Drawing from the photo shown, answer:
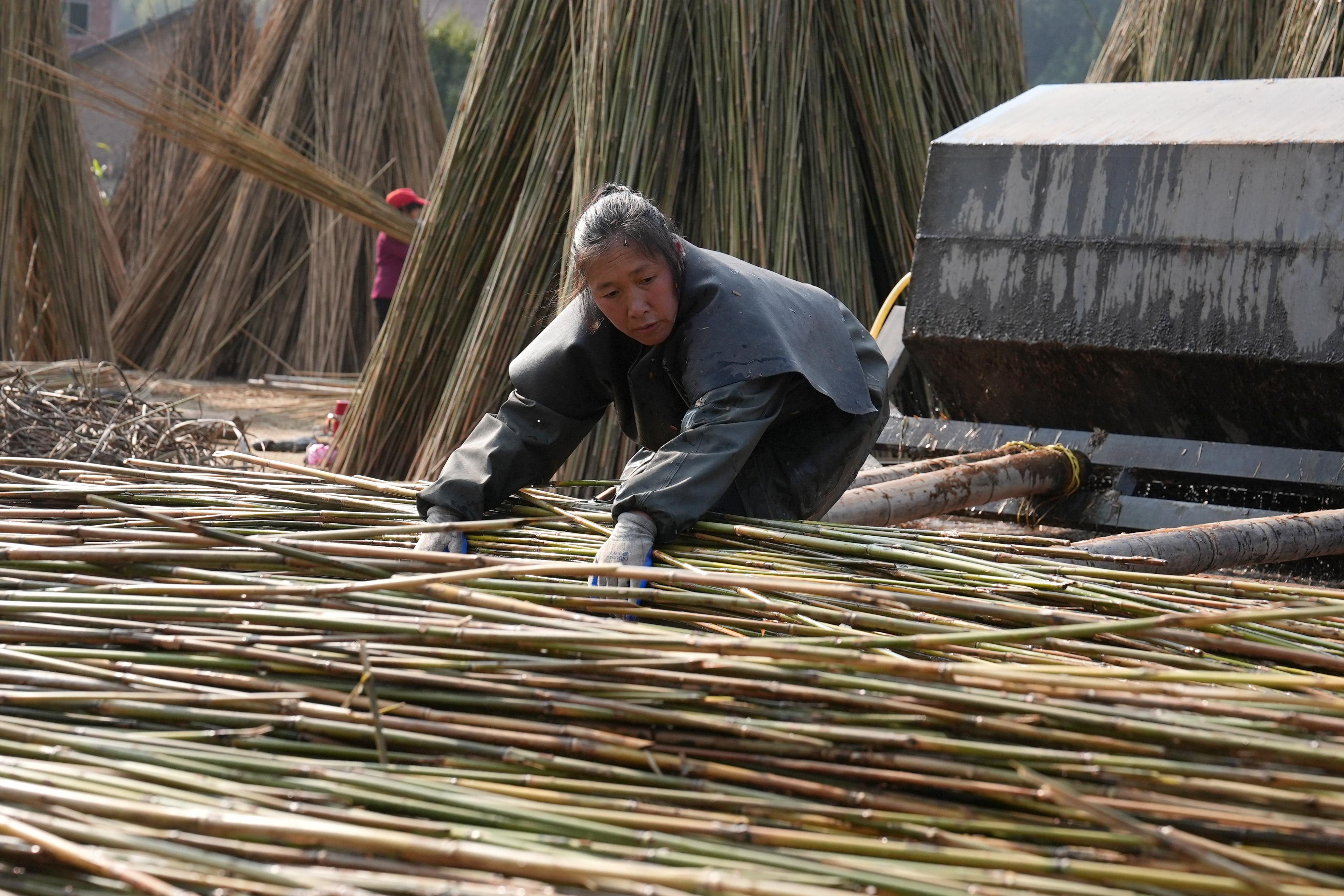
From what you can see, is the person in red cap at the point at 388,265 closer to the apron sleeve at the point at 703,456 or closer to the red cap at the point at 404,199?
the red cap at the point at 404,199

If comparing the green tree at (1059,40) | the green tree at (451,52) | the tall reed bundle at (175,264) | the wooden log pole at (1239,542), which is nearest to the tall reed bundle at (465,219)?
the wooden log pole at (1239,542)

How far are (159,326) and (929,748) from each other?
8758 millimetres

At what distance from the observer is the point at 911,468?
3.05 meters

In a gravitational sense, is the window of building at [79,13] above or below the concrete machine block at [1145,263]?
above

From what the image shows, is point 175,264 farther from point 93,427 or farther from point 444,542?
point 444,542

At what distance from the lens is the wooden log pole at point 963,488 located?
2697mm

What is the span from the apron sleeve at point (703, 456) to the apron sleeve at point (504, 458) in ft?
0.56

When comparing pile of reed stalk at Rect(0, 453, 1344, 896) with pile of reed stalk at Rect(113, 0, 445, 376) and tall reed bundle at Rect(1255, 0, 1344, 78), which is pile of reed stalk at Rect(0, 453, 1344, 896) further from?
pile of reed stalk at Rect(113, 0, 445, 376)

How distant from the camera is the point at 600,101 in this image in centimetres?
383

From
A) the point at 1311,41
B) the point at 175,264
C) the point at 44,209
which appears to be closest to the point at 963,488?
the point at 1311,41

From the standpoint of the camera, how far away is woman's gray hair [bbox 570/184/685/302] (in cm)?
212

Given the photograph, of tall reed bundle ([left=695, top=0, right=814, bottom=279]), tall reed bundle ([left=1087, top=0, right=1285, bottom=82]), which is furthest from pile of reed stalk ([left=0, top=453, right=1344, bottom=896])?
tall reed bundle ([left=1087, top=0, right=1285, bottom=82])

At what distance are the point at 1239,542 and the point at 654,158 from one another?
2022mm

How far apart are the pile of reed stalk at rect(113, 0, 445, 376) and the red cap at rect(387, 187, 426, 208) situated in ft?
4.51
